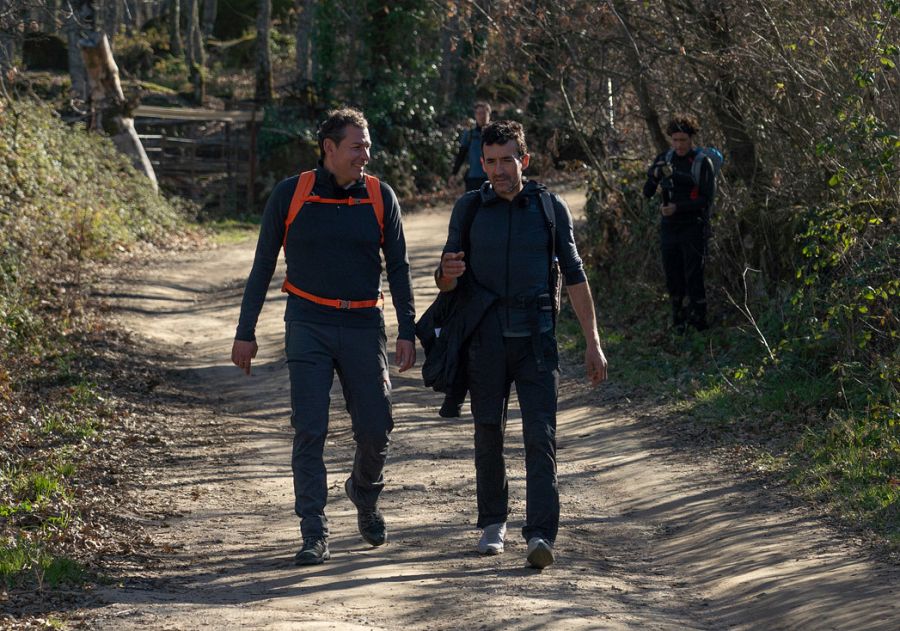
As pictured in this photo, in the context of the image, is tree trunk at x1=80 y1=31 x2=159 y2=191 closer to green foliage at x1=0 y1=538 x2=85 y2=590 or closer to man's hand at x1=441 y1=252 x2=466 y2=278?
green foliage at x1=0 y1=538 x2=85 y2=590

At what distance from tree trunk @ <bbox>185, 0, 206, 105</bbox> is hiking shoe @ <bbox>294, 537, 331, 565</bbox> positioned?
119 ft

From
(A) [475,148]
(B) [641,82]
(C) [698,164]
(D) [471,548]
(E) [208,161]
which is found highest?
(B) [641,82]

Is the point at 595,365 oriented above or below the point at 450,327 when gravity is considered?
below

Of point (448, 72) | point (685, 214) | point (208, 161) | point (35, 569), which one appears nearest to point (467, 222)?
point (35, 569)

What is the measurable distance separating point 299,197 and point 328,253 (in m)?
0.33

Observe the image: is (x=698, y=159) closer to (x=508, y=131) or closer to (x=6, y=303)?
(x=508, y=131)

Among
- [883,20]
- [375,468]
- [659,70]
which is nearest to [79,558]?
[375,468]

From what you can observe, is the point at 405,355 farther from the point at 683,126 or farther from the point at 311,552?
the point at 683,126

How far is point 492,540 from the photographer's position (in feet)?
21.4

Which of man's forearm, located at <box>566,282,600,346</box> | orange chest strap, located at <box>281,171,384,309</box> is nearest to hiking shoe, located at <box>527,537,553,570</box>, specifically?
man's forearm, located at <box>566,282,600,346</box>

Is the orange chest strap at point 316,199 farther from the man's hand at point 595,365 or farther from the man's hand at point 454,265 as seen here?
the man's hand at point 595,365

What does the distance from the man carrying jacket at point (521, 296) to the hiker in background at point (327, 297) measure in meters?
0.39

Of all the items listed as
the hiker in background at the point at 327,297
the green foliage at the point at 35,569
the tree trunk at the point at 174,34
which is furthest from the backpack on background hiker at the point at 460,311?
the tree trunk at the point at 174,34

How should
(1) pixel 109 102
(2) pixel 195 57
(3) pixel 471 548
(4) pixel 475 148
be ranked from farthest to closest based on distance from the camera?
1. (2) pixel 195 57
2. (1) pixel 109 102
3. (4) pixel 475 148
4. (3) pixel 471 548
